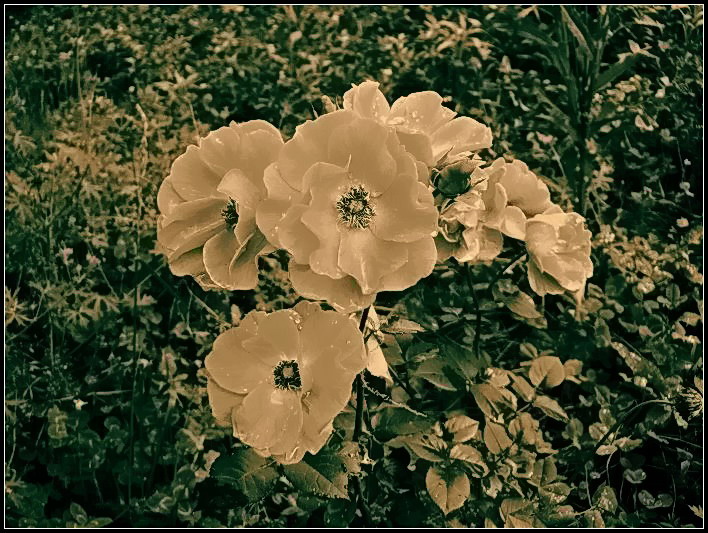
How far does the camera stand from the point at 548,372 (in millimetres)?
1540

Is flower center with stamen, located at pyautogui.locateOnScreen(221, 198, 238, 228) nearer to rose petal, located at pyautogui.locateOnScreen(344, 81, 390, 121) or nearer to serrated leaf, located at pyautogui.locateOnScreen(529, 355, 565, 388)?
rose petal, located at pyautogui.locateOnScreen(344, 81, 390, 121)

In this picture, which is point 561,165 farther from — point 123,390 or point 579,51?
point 123,390

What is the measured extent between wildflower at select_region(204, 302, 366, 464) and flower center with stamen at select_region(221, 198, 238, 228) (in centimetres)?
14

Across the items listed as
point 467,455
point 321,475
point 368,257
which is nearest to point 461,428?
point 467,455

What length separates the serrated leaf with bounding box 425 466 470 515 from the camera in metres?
1.29

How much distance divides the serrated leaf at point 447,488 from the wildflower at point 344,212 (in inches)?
20.5

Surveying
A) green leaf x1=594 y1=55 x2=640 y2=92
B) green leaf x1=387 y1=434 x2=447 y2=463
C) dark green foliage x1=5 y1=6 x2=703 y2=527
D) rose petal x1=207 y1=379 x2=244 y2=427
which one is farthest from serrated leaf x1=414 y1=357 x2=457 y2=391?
green leaf x1=594 y1=55 x2=640 y2=92

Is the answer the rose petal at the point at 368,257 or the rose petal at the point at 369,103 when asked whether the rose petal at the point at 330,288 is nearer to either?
the rose petal at the point at 368,257

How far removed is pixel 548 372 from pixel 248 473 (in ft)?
2.22

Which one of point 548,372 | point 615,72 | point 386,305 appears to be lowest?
point 386,305

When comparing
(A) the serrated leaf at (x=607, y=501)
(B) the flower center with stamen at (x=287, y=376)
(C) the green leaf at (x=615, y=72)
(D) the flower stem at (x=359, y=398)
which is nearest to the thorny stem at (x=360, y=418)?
(D) the flower stem at (x=359, y=398)

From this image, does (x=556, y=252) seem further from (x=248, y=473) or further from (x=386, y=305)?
(x=386, y=305)

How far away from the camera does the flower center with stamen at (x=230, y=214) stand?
1.02 metres

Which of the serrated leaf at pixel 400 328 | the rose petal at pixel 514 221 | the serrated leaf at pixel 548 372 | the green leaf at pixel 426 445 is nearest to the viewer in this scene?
the rose petal at pixel 514 221
